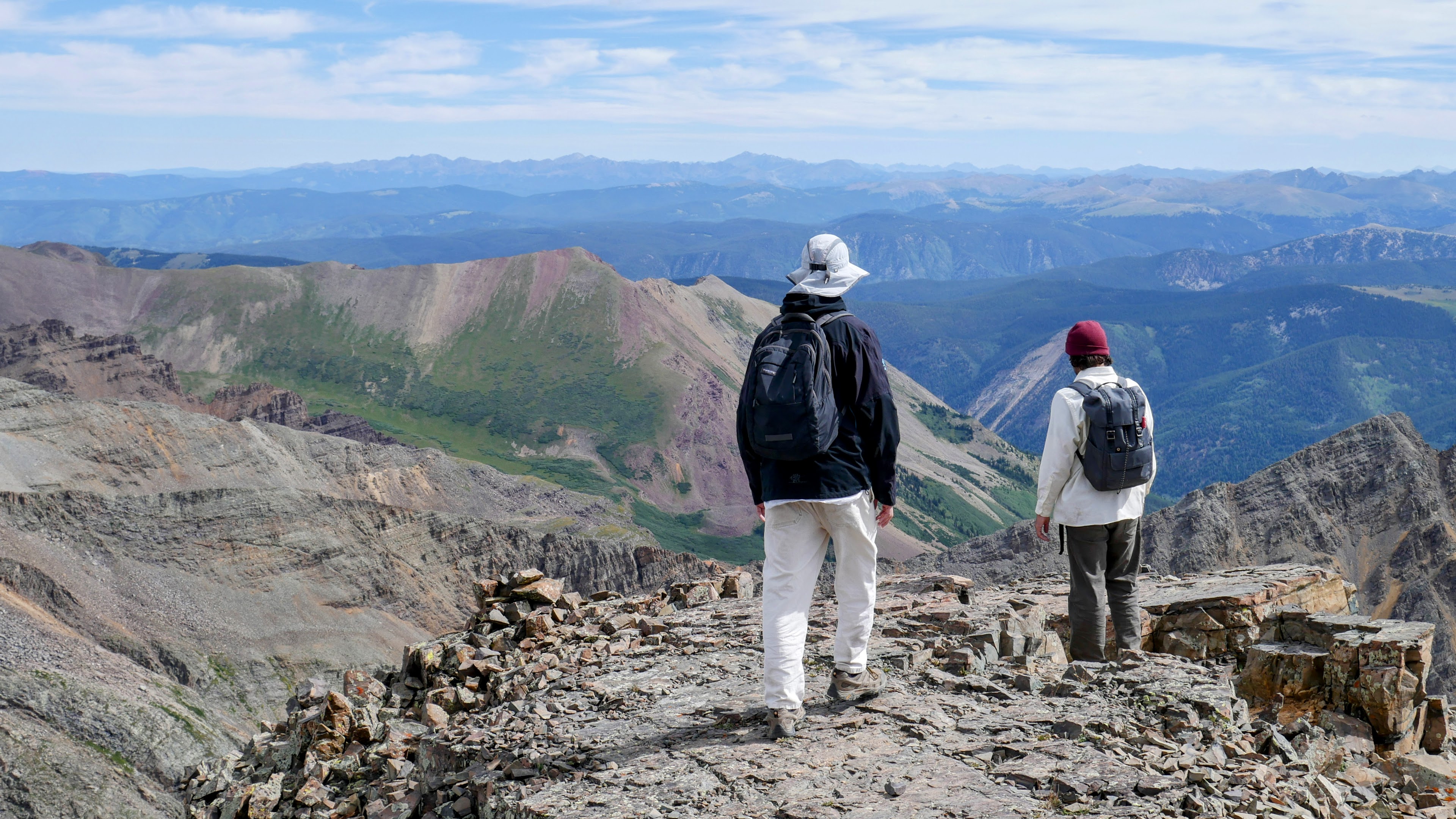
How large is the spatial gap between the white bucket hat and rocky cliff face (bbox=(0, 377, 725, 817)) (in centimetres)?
3143

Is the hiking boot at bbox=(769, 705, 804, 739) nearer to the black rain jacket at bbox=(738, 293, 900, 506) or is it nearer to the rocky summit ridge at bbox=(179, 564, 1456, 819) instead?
the rocky summit ridge at bbox=(179, 564, 1456, 819)

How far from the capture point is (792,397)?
313 inches

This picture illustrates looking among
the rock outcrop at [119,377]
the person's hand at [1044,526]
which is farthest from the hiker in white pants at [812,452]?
the rock outcrop at [119,377]

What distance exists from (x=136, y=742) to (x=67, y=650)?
6318 millimetres

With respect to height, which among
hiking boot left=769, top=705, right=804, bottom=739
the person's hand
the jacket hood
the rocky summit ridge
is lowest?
the rocky summit ridge

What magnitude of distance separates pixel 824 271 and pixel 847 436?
1.38 m

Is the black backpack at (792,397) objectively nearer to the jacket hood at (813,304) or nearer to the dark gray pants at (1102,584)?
the jacket hood at (813,304)

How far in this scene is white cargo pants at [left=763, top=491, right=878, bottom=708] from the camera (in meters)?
8.40

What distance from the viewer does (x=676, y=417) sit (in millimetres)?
151000

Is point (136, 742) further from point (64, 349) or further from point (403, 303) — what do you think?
point (403, 303)

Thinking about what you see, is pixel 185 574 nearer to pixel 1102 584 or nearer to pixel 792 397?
pixel 1102 584

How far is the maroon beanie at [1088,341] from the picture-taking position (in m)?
10.3

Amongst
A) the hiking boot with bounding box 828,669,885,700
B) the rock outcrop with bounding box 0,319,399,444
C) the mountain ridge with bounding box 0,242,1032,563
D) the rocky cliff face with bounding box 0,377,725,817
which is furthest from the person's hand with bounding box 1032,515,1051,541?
the mountain ridge with bounding box 0,242,1032,563

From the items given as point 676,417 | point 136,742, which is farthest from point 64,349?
point 136,742
